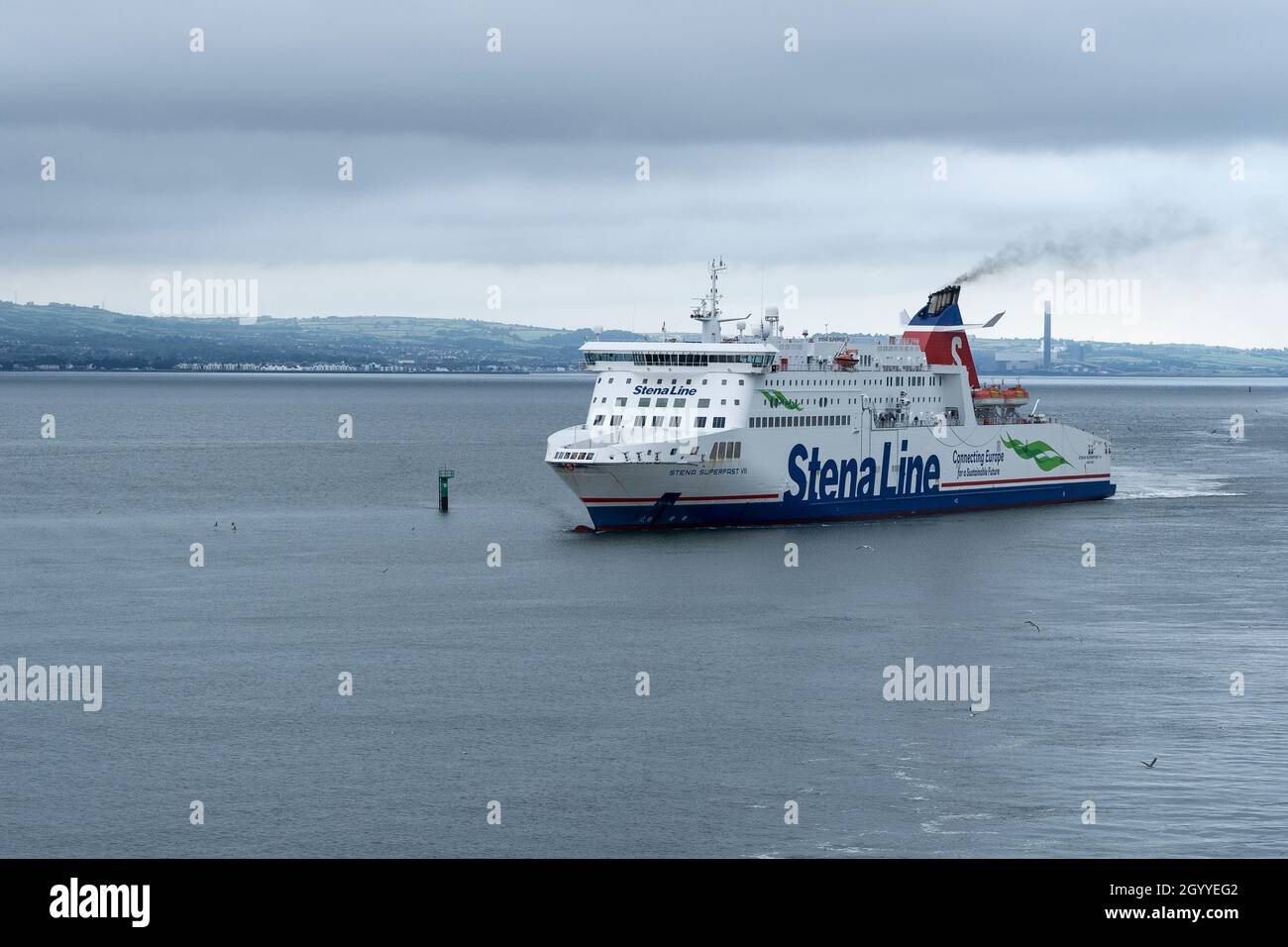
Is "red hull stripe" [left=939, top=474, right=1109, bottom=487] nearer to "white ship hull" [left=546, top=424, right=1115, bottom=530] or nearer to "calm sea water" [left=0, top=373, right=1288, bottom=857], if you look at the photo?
"white ship hull" [left=546, top=424, right=1115, bottom=530]

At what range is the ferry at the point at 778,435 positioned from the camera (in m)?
58.3

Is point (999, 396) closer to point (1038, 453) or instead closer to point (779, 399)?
point (1038, 453)

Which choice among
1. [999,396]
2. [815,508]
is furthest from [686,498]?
[999,396]

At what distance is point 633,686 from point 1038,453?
43.6 meters

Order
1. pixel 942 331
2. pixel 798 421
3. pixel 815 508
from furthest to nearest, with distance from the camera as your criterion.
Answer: pixel 942 331 → pixel 815 508 → pixel 798 421

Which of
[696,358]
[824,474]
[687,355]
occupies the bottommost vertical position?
[824,474]

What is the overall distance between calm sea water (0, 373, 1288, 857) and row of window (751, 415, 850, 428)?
4.08 meters

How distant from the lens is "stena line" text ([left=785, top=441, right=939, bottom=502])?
6188cm

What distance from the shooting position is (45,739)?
102ft

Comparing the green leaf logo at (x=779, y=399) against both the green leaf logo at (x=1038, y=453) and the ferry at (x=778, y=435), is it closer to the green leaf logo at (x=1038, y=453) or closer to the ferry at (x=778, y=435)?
the ferry at (x=778, y=435)

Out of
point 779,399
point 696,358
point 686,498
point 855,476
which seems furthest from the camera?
point 855,476

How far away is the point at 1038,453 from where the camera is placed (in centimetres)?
7512

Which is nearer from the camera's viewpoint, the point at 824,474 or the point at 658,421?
the point at 658,421

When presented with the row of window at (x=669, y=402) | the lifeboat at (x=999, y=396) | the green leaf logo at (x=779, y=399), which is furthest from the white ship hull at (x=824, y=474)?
the lifeboat at (x=999, y=396)
